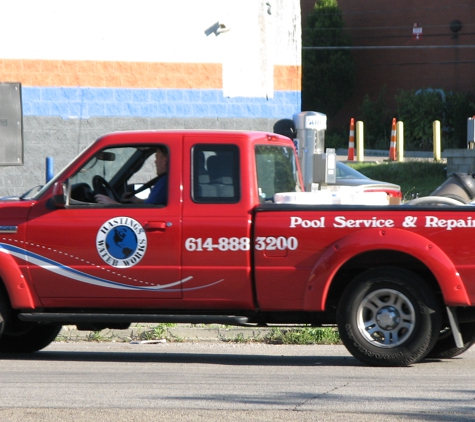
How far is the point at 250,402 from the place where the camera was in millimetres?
6473

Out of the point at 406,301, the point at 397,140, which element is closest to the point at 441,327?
the point at 406,301

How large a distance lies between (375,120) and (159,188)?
36549 mm

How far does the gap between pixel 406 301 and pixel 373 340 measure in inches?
16.5

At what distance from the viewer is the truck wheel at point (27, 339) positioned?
9039mm

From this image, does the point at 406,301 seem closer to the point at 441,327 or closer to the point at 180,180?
the point at 441,327

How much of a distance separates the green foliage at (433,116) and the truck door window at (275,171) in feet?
105

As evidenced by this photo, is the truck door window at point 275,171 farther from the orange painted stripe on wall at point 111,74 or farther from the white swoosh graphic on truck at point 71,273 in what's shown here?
the orange painted stripe on wall at point 111,74

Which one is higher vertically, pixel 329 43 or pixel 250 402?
pixel 329 43

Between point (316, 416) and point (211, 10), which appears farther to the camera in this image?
point (211, 10)

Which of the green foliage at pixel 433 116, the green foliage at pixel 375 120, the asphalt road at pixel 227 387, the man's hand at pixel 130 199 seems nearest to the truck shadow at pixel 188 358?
the asphalt road at pixel 227 387

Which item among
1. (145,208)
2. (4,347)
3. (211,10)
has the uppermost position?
(211,10)

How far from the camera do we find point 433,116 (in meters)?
41.2

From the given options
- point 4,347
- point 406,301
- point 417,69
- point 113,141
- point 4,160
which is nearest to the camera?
point 406,301

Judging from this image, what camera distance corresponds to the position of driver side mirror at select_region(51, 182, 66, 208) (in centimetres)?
805
